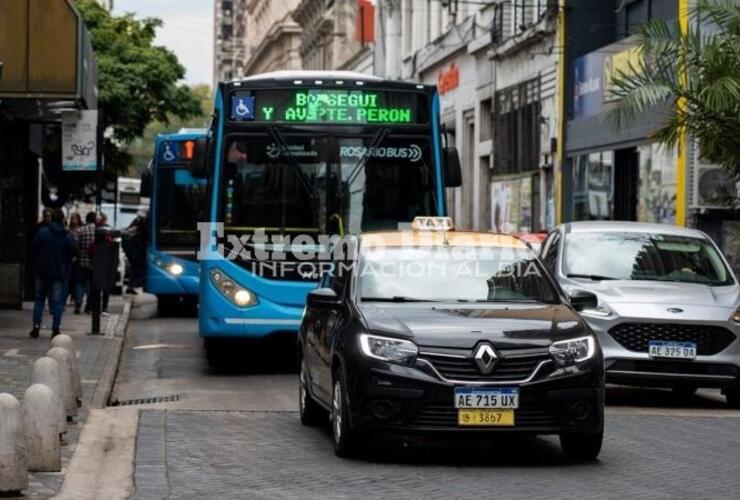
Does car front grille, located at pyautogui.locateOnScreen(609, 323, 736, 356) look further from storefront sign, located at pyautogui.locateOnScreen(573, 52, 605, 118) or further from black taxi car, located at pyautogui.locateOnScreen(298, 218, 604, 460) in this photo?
storefront sign, located at pyautogui.locateOnScreen(573, 52, 605, 118)

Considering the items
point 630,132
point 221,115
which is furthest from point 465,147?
point 221,115

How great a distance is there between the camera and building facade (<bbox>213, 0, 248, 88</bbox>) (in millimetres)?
161750

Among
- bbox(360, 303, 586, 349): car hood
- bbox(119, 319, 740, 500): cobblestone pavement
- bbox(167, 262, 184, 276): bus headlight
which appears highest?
bbox(360, 303, 586, 349): car hood

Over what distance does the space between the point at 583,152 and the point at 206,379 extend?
62.9 ft

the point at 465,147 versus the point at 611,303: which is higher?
the point at 465,147

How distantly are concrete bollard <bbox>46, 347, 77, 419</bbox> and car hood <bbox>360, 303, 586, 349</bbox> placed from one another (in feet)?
8.16

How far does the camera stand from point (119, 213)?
56.1 metres

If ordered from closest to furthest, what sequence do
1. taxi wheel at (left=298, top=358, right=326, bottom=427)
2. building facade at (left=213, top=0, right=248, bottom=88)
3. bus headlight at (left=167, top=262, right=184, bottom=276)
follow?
taxi wheel at (left=298, top=358, right=326, bottom=427), bus headlight at (left=167, top=262, right=184, bottom=276), building facade at (left=213, top=0, right=248, bottom=88)

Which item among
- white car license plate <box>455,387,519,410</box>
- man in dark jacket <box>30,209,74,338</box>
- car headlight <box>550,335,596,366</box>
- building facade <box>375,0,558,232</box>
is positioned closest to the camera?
white car license plate <box>455,387,519,410</box>

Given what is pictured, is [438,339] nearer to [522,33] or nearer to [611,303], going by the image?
[611,303]

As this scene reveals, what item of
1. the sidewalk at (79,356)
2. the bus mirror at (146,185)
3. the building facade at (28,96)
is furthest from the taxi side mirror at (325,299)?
the bus mirror at (146,185)

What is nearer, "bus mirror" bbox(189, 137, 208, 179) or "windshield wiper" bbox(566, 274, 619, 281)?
"windshield wiper" bbox(566, 274, 619, 281)

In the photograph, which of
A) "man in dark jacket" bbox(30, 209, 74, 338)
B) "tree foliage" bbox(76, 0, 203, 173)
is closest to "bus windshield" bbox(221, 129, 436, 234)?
"man in dark jacket" bbox(30, 209, 74, 338)

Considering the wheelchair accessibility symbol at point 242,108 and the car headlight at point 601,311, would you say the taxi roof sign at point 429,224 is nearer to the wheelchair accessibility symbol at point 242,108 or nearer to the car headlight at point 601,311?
the car headlight at point 601,311
